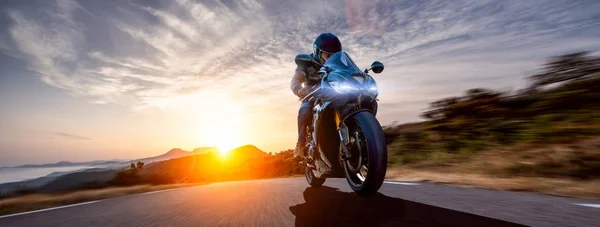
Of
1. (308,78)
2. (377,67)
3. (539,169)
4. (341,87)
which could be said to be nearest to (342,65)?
(341,87)

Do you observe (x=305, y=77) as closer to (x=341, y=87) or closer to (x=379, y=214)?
(x=341, y=87)

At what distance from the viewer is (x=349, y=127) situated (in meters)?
3.55

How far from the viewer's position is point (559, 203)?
2957 millimetres

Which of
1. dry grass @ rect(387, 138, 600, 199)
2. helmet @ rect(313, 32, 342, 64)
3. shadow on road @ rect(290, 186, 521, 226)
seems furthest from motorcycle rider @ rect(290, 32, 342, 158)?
dry grass @ rect(387, 138, 600, 199)

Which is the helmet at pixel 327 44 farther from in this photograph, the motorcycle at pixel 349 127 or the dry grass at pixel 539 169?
the dry grass at pixel 539 169

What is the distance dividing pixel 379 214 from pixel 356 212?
20cm

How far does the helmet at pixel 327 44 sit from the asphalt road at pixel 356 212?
5.71 ft

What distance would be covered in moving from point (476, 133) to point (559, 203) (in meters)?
5.81

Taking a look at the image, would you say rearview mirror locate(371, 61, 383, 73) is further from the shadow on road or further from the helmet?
the shadow on road

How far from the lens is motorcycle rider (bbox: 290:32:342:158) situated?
436cm

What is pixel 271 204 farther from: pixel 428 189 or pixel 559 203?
pixel 559 203

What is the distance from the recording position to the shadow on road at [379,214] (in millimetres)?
2416

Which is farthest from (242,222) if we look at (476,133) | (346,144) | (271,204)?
(476,133)

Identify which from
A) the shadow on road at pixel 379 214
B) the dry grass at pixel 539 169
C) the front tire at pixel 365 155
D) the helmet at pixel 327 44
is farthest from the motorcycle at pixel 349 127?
the dry grass at pixel 539 169
